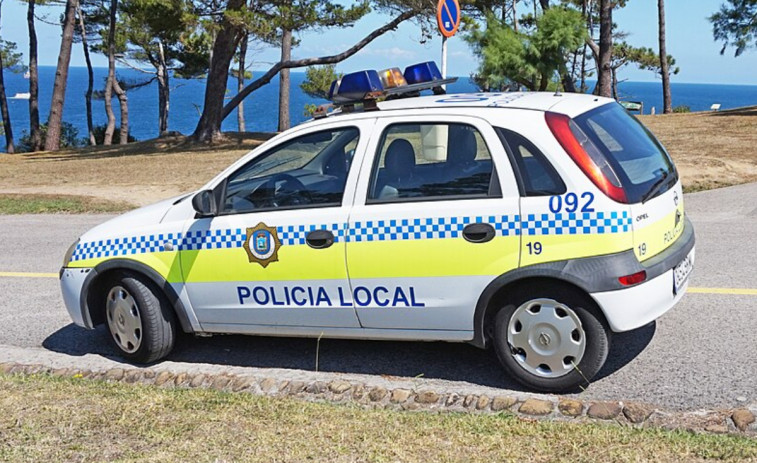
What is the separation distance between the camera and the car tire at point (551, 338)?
15.8 feet

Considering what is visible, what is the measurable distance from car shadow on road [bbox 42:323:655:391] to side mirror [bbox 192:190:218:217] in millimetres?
1086

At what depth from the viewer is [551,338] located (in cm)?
489

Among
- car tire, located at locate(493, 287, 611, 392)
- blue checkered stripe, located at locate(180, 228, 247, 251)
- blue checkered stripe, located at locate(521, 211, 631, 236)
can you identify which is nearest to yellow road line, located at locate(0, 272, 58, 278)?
blue checkered stripe, located at locate(180, 228, 247, 251)

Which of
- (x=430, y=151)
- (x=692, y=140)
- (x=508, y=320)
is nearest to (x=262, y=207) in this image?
(x=430, y=151)

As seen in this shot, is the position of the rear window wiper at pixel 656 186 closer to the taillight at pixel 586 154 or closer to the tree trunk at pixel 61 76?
the taillight at pixel 586 154

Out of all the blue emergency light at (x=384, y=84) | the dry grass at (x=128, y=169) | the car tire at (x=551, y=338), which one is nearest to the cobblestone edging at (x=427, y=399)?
the car tire at (x=551, y=338)

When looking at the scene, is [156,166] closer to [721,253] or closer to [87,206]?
[87,206]

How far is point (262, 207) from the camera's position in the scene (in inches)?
220

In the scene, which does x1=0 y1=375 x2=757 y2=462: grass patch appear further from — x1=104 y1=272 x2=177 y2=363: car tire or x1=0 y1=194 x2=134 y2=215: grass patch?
x1=0 y1=194 x2=134 y2=215: grass patch

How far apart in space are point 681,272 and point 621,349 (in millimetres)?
705

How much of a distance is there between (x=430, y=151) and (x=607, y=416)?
6.08 feet

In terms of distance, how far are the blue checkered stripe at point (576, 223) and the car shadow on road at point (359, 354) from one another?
38.4 inches

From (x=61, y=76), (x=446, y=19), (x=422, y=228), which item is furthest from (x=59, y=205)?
(x=61, y=76)

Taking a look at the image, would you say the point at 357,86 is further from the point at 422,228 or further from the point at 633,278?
the point at 633,278
